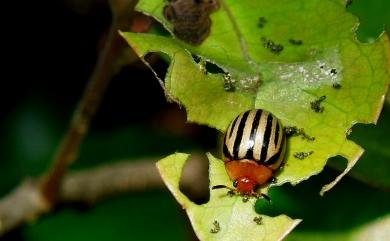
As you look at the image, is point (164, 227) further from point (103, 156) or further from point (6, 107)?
point (6, 107)

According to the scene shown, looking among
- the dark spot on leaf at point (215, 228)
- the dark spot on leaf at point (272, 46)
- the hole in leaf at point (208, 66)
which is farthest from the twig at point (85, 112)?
the dark spot on leaf at point (215, 228)

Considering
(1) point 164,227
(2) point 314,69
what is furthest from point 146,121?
(2) point 314,69

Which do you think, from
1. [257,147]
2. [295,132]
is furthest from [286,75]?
[257,147]

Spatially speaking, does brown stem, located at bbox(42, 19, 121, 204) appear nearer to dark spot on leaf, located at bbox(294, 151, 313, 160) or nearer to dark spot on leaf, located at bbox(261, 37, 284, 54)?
dark spot on leaf, located at bbox(261, 37, 284, 54)

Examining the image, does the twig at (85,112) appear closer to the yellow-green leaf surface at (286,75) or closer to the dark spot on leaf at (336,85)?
the yellow-green leaf surface at (286,75)

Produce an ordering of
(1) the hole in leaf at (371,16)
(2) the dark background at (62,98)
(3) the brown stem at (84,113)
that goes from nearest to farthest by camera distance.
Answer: (1) the hole in leaf at (371,16) < (3) the brown stem at (84,113) < (2) the dark background at (62,98)

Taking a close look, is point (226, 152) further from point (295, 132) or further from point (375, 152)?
point (375, 152)
